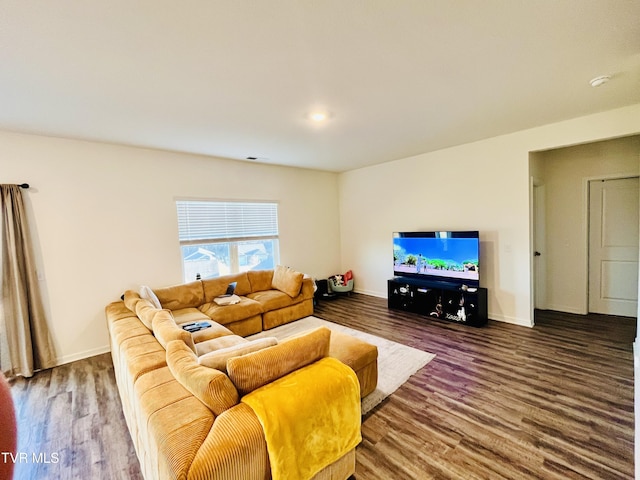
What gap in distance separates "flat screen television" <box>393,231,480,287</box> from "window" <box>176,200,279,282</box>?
7.51 ft

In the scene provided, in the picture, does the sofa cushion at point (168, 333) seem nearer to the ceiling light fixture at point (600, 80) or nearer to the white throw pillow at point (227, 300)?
the white throw pillow at point (227, 300)

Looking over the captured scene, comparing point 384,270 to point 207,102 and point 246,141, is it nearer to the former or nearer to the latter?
point 246,141

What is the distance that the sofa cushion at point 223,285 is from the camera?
410cm

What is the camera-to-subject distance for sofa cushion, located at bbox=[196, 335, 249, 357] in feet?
8.22

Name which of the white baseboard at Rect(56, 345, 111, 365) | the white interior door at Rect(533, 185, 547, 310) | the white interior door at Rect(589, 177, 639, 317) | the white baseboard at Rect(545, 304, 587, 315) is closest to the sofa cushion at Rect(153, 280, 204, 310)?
the white baseboard at Rect(56, 345, 111, 365)

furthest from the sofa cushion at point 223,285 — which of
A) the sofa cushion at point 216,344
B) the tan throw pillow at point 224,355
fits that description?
the tan throw pillow at point 224,355

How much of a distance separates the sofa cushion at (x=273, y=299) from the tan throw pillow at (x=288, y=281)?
8 centimetres

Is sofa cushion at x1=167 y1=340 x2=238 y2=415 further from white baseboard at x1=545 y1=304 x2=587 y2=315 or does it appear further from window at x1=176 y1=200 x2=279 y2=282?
white baseboard at x1=545 y1=304 x2=587 y2=315

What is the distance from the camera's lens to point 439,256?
14.5 feet

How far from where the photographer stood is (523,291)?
152 inches

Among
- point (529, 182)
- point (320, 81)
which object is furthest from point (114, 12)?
point (529, 182)

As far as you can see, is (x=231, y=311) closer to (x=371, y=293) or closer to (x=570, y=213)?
(x=371, y=293)

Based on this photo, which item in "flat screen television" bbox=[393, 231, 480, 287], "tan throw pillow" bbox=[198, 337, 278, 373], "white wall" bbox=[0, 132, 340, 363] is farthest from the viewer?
"flat screen television" bbox=[393, 231, 480, 287]

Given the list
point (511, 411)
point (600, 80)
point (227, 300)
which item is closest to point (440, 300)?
point (511, 411)
